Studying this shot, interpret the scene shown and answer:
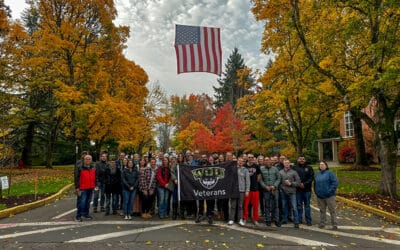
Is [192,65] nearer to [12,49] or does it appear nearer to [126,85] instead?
[126,85]

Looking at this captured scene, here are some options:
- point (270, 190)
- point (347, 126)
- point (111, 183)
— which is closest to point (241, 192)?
point (270, 190)

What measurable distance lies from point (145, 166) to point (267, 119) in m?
19.9

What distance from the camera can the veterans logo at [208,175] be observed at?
30.9 feet

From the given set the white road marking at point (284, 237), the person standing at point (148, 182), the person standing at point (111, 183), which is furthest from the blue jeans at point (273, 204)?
the person standing at point (111, 183)

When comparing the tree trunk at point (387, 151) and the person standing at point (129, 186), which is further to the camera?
the tree trunk at point (387, 151)

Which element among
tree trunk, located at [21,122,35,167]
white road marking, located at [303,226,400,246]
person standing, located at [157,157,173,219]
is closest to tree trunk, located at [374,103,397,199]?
Answer: white road marking, located at [303,226,400,246]

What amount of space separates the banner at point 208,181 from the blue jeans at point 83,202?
9.23 feet

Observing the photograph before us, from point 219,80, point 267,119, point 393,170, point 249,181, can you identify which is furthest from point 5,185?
point 219,80

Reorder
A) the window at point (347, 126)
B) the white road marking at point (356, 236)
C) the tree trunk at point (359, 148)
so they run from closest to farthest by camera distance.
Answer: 1. the white road marking at point (356, 236)
2. the tree trunk at point (359, 148)
3. the window at point (347, 126)

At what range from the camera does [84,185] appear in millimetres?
9688

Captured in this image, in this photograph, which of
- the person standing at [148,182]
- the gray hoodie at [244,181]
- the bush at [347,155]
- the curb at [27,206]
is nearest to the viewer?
the gray hoodie at [244,181]

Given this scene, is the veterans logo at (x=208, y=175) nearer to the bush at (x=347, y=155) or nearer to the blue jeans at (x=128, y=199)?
the blue jeans at (x=128, y=199)

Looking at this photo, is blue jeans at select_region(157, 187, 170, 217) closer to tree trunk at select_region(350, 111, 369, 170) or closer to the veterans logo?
the veterans logo

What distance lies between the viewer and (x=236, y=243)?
702 cm
